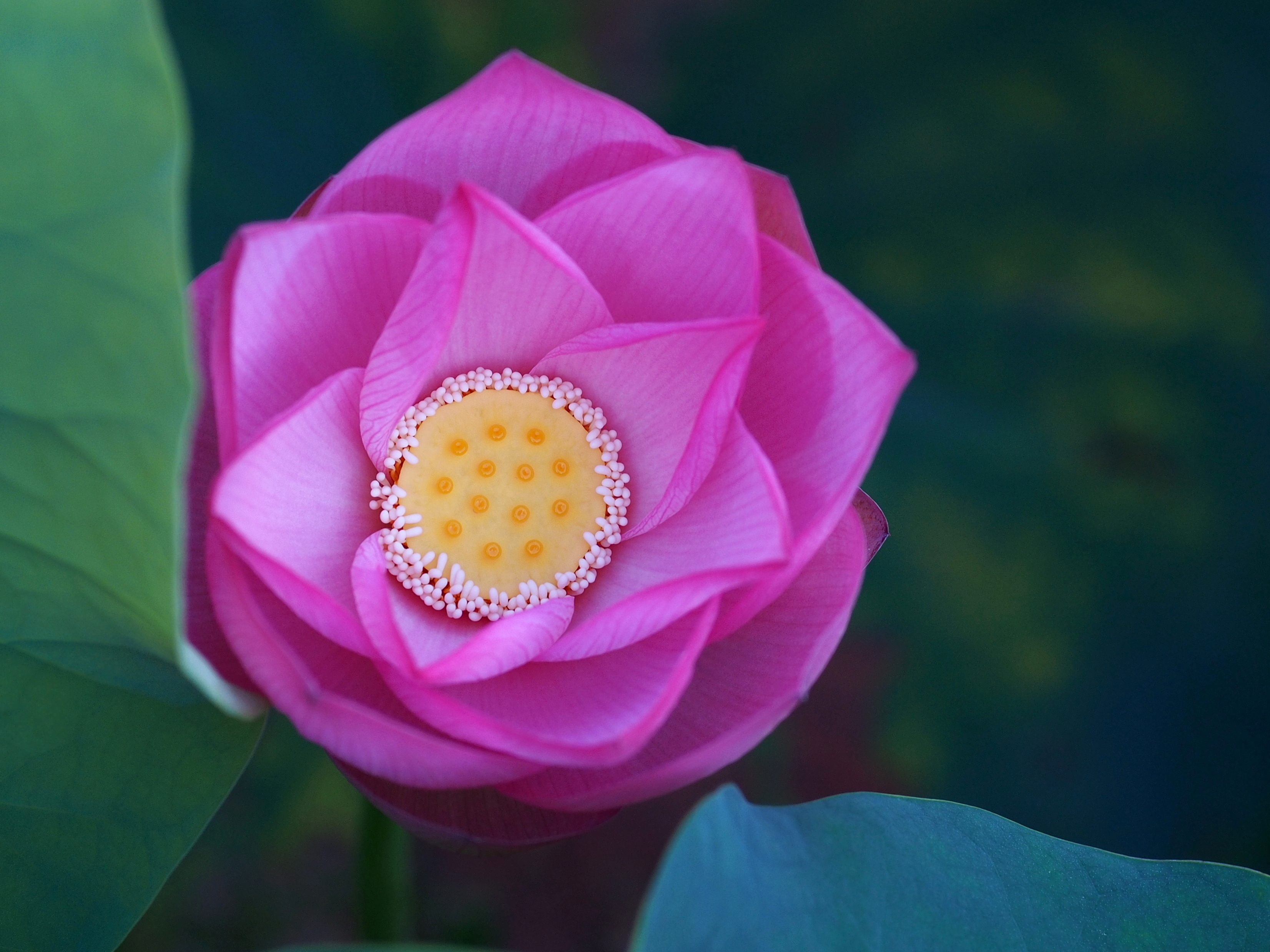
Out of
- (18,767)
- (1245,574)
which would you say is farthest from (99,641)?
(1245,574)

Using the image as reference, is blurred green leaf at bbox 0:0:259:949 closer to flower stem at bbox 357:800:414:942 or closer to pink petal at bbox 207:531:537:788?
pink petal at bbox 207:531:537:788

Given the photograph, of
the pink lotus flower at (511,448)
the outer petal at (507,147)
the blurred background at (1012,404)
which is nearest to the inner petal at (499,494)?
the pink lotus flower at (511,448)

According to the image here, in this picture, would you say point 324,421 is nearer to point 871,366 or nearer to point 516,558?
point 516,558

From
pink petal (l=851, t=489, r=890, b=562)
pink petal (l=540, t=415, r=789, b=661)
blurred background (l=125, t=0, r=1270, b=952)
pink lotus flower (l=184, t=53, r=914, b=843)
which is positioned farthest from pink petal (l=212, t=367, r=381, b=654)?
blurred background (l=125, t=0, r=1270, b=952)

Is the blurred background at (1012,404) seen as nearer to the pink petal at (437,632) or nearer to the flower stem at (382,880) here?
the flower stem at (382,880)

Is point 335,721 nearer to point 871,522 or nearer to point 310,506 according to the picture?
point 310,506

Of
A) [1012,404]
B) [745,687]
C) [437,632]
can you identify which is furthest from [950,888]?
[1012,404]
